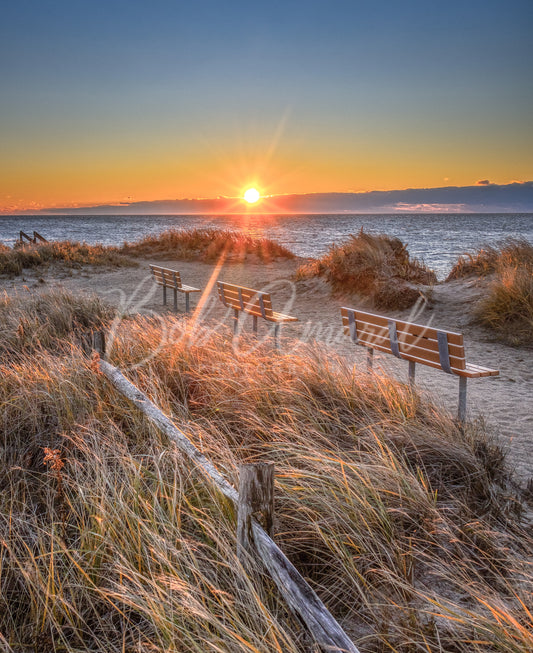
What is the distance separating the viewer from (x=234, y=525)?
92.5 inches

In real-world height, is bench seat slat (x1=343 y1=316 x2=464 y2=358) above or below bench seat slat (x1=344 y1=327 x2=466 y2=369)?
above

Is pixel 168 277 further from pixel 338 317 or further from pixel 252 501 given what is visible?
pixel 252 501

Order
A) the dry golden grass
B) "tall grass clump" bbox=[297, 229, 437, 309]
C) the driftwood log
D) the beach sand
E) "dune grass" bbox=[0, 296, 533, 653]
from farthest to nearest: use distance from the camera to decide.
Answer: "tall grass clump" bbox=[297, 229, 437, 309], the dry golden grass, the beach sand, "dune grass" bbox=[0, 296, 533, 653], the driftwood log

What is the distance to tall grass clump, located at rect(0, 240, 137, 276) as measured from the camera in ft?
52.0

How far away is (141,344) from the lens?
5215 millimetres

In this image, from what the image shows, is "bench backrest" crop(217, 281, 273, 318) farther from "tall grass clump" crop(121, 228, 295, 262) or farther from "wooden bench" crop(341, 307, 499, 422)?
"tall grass clump" crop(121, 228, 295, 262)

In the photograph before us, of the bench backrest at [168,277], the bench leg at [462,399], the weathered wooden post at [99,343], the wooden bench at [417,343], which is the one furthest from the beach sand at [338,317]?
the weathered wooden post at [99,343]

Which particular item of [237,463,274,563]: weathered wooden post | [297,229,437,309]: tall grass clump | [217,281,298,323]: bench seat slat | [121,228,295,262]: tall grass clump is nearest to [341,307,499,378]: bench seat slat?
[217,281,298,323]: bench seat slat

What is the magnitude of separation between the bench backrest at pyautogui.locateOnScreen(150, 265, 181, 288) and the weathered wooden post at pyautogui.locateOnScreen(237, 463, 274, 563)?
28.0 ft

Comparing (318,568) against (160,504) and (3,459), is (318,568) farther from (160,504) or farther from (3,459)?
(3,459)

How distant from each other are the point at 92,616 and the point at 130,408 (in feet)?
5.78

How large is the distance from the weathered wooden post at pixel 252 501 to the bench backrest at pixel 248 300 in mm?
5296

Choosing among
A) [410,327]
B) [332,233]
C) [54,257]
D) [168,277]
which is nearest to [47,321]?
[410,327]

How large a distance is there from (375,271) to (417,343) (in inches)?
250
